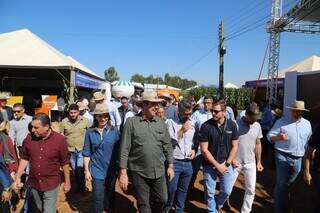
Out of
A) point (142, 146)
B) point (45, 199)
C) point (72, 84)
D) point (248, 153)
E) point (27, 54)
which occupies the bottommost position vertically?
point (45, 199)

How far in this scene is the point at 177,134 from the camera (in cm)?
535

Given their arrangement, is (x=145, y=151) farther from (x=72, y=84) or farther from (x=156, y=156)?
(x=72, y=84)

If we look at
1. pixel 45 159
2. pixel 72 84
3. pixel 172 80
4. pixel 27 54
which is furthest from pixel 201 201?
pixel 172 80

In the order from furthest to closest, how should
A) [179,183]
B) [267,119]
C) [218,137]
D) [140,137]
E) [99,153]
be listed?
[267,119] → [179,183] → [218,137] → [99,153] → [140,137]

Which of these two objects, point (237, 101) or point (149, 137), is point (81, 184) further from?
point (237, 101)

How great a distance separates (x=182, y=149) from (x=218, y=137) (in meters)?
0.54

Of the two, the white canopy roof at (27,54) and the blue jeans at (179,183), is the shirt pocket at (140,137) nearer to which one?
the blue jeans at (179,183)

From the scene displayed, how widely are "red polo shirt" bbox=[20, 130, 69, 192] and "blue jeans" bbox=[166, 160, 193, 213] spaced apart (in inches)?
65.8

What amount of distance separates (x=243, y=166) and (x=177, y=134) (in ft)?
3.87

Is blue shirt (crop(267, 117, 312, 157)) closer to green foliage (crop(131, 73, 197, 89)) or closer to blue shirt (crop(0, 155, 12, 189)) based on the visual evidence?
blue shirt (crop(0, 155, 12, 189))

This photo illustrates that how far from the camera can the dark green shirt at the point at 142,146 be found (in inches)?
176

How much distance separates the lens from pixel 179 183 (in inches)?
216

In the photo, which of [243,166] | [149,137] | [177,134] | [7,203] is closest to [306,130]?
[243,166]

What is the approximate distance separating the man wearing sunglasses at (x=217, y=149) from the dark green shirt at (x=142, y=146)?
0.94 metres
